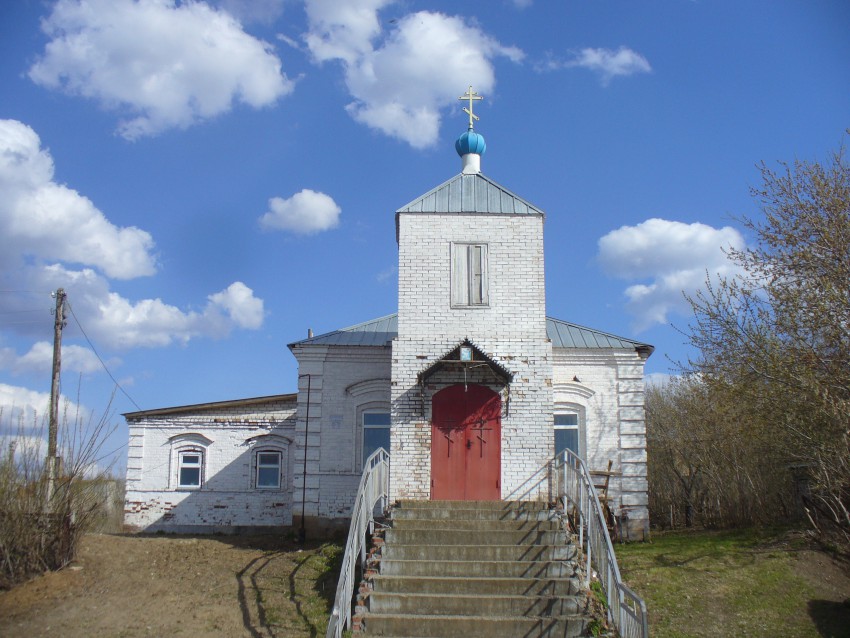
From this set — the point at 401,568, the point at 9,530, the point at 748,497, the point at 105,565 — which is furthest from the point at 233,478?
the point at 748,497

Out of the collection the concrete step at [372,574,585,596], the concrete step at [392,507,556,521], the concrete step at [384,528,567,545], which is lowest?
the concrete step at [372,574,585,596]

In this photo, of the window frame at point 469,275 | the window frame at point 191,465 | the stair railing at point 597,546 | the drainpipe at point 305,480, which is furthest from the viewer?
the window frame at point 191,465

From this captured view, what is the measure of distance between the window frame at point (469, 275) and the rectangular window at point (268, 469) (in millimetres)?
7007

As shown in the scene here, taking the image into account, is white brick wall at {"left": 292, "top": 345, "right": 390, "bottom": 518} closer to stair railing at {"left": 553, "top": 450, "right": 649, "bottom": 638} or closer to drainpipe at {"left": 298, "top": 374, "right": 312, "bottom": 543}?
drainpipe at {"left": 298, "top": 374, "right": 312, "bottom": 543}

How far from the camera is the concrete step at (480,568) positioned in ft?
34.1

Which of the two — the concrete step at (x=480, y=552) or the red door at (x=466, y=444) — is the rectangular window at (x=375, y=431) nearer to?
the red door at (x=466, y=444)

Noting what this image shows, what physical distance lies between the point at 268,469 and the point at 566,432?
7094 mm

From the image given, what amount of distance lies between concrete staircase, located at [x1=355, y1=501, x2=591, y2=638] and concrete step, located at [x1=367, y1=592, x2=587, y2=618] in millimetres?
12

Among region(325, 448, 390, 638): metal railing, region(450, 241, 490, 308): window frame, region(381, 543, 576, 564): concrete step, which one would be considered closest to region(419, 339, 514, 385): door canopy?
region(450, 241, 490, 308): window frame

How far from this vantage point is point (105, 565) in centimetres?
1308

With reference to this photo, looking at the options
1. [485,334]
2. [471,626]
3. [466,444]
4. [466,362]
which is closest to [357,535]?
[471,626]

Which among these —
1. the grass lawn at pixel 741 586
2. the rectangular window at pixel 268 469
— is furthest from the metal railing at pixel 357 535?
the rectangular window at pixel 268 469

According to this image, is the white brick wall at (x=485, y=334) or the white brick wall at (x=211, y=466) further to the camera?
the white brick wall at (x=211, y=466)

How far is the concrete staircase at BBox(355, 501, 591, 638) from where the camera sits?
9.34m
